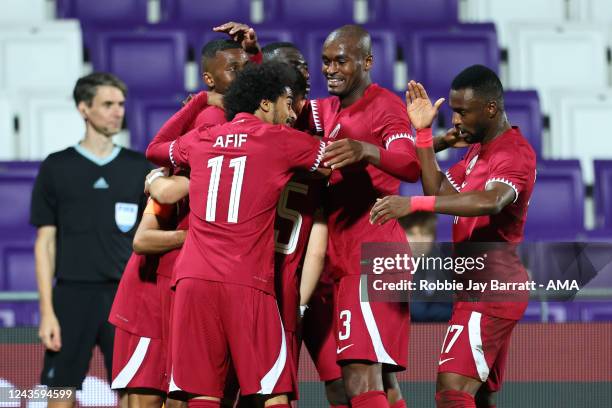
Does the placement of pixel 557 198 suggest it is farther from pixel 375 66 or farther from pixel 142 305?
pixel 142 305

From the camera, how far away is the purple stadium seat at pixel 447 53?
8.90 m

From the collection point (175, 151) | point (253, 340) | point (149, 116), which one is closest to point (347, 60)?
point (175, 151)

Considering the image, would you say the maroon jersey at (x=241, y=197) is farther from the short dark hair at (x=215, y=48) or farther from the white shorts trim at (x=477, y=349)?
the white shorts trim at (x=477, y=349)

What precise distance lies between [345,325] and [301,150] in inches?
33.6

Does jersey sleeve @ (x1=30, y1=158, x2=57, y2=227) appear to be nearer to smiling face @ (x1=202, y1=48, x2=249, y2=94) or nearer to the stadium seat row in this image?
smiling face @ (x1=202, y1=48, x2=249, y2=94)

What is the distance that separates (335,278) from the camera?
5105mm

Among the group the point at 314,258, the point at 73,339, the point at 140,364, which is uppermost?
the point at 314,258

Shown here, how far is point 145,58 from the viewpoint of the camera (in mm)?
8859

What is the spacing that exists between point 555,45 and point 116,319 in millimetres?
5253

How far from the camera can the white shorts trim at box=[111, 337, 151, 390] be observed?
5.13 m

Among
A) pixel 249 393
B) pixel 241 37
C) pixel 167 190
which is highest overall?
pixel 241 37

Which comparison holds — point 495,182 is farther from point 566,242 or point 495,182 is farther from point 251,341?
point 566,242

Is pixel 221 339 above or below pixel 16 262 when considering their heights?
above

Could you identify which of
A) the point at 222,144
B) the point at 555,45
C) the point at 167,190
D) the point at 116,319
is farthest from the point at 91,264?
the point at 555,45
